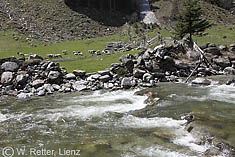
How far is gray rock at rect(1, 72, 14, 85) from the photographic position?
79.3 ft

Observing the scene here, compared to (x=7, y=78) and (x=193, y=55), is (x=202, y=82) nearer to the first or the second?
(x=193, y=55)

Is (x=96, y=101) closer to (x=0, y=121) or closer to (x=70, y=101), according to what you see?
(x=70, y=101)

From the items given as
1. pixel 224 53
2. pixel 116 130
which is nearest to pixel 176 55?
pixel 224 53

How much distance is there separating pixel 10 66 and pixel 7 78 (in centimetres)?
176

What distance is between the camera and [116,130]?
12.4 metres

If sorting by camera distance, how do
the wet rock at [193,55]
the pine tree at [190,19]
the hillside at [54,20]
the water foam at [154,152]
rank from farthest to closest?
1. the hillside at [54,20]
2. the pine tree at [190,19]
3. the wet rock at [193,55]
4. the water foam at [154,152]

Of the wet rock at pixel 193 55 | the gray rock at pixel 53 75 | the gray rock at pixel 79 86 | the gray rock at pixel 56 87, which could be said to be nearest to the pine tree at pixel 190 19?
the wet rock at pixel 193 55

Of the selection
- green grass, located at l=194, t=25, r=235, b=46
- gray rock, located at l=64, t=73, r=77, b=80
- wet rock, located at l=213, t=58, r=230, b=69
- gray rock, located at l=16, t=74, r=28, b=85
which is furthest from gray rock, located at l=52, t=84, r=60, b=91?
green grass, located at l=194, t=25, r=235, b=46

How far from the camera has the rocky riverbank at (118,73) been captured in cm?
2344

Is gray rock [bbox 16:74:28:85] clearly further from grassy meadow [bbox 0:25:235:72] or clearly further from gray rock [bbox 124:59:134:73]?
gray rock [bbox 124:59:134:73]

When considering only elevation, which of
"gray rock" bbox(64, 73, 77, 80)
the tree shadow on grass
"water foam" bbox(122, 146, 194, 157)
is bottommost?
"water foam" bbox(122, 146, 194, 157)

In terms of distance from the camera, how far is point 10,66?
25672mm

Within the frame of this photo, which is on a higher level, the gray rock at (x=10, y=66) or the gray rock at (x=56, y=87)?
the gray rock at (x=10, y=66)

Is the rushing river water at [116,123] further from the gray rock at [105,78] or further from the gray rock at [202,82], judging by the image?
the gray rock at [105,78]
